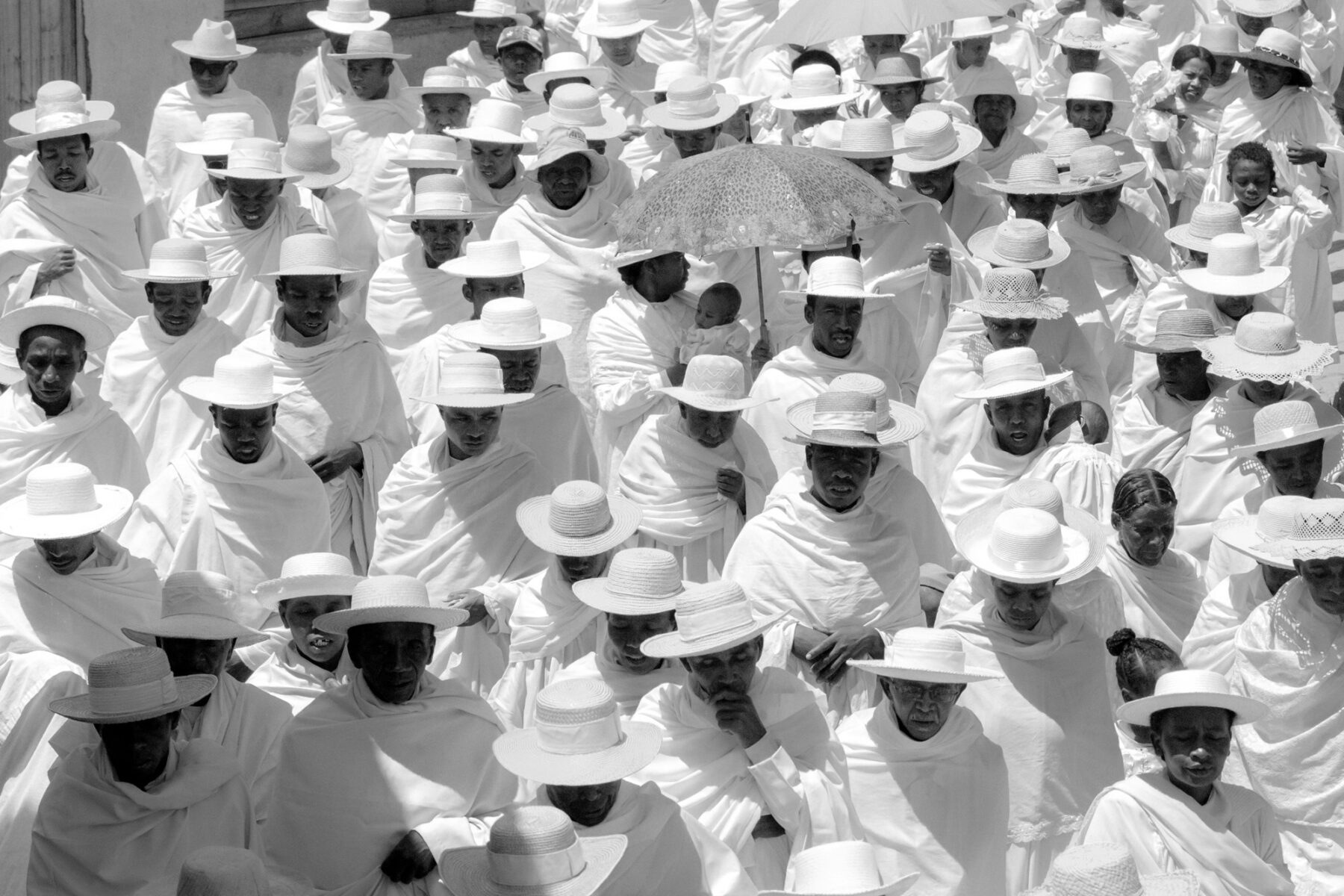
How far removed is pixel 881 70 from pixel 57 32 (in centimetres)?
631

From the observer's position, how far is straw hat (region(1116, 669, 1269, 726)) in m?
7.91

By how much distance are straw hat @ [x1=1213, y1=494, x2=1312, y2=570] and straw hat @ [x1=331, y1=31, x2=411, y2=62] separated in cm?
907

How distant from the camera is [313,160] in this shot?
15.1 m

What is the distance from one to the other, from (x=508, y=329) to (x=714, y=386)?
1333mm

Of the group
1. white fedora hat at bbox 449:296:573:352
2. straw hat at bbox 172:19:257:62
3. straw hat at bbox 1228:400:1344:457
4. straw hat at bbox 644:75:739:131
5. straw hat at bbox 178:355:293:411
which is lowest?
straw hat at bbox 172:19:257:62

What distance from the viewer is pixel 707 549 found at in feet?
36.2

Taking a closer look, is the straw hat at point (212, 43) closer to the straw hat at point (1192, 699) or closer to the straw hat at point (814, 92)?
the straw hat at point (814, 92)

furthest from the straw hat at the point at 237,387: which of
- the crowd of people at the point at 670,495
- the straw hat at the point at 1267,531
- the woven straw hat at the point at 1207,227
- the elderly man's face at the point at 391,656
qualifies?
the woven straw hat at the point at 1207,227

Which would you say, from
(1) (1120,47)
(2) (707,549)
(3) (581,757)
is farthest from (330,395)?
(1) (1120,47)

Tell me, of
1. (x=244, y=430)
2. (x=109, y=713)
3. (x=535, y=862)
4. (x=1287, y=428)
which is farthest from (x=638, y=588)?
(x=1287, y=428)

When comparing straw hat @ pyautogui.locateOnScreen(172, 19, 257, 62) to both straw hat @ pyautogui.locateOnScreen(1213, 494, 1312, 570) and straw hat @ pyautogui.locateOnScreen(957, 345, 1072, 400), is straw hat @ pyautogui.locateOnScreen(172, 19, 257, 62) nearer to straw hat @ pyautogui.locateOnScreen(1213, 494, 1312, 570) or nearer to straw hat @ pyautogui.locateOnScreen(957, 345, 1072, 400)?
straw hat @ pyautogui.locateOnScreen(957, 345, 1072, 400)

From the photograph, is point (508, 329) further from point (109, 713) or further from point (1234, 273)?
point (109, 713)

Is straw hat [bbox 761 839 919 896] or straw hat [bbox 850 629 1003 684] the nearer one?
straw hat [bbox 761 839 919 896]

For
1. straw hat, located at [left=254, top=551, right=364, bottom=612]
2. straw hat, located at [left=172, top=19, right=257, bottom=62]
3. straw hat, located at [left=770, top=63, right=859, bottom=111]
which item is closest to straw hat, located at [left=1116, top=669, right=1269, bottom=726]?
straw hat, located at [left=254, top=551, right=364, bottom=612]
